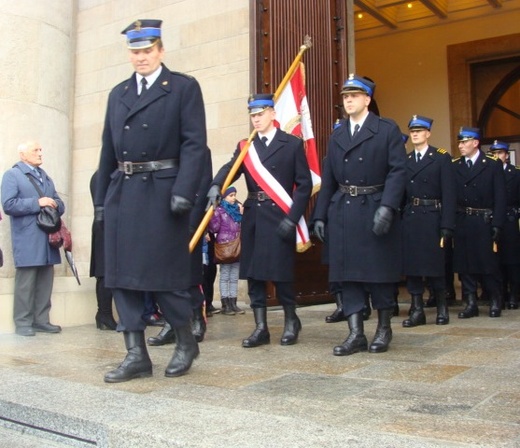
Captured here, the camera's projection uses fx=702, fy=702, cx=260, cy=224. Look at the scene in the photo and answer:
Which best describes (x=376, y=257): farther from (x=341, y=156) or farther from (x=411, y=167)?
(x=411, y=167)

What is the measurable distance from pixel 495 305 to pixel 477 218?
0.96 metres

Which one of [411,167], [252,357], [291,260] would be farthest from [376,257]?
[411,167]

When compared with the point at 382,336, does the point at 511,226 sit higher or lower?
higher

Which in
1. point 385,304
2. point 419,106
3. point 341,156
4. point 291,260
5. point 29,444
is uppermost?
point 419,106

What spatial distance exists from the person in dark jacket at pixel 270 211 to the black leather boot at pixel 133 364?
1.27 meters

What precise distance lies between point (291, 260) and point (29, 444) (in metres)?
2.64

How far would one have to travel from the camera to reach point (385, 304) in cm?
504

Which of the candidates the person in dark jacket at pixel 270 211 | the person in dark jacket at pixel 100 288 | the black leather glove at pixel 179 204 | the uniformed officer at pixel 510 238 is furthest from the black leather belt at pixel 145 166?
the uniformed officer at pixel 510 238

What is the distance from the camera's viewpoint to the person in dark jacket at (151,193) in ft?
13.2

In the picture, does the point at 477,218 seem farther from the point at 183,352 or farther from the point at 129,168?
the point at 129,168

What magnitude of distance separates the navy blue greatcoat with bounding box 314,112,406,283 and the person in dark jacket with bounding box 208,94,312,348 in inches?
15.8

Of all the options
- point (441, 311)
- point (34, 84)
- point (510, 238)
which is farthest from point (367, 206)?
point (34, 84)

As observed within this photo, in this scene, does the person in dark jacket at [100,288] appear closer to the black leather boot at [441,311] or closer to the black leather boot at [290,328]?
the black leather boot at [290,328]

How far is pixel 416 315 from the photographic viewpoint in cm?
664
